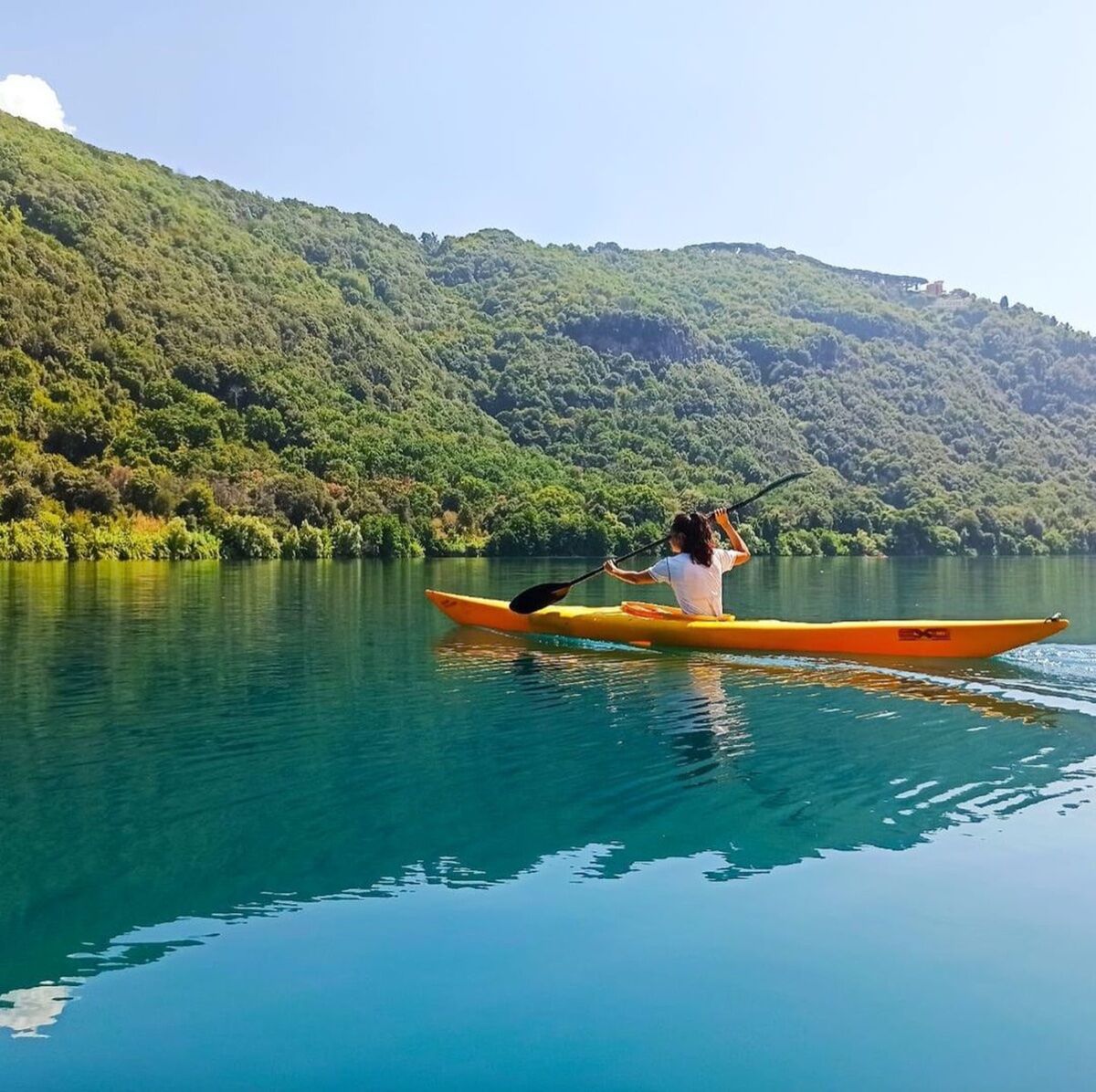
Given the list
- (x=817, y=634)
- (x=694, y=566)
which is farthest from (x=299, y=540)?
(x=817, y=634)

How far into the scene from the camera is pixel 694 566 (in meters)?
15.0

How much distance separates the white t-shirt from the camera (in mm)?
14969

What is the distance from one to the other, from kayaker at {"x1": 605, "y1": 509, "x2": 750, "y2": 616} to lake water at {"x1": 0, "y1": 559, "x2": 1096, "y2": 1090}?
8.80ft

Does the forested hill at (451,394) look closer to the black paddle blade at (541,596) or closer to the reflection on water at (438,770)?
the black paddle blade at (541,596)

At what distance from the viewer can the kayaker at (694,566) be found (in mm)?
14570

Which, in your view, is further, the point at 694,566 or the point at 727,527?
the point at 727,527

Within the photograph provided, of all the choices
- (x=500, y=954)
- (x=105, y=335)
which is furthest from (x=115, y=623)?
(x=105, y=335)

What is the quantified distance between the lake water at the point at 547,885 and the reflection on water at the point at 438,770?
0.04 meters

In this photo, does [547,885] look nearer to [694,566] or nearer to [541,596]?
[694,566]

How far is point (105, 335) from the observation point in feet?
284

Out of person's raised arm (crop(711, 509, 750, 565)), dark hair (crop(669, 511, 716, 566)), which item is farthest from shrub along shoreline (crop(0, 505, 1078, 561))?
dark hair (crop(669, 511, 716, 566))

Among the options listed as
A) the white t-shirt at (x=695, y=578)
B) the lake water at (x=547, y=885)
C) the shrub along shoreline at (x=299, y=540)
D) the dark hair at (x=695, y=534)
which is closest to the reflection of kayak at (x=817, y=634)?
the white t-shirt at (x=695, y=578)

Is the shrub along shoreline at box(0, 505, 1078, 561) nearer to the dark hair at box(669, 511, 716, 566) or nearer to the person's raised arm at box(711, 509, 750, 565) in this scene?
the person's raised arm at box(711, 509, 750, 565)

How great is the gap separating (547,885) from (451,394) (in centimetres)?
12044
